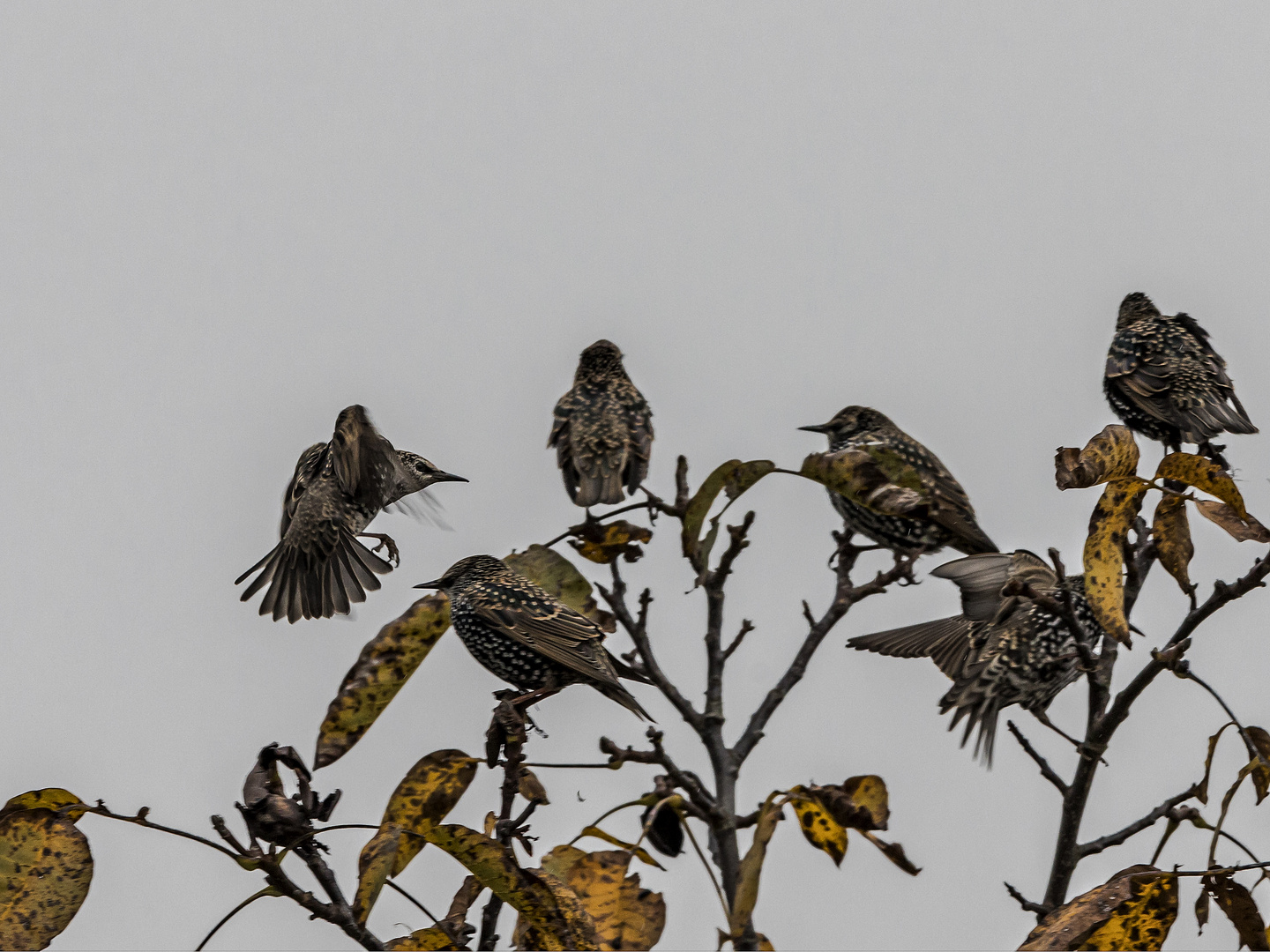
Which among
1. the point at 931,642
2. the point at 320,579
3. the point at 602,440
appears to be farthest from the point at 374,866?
the point at 320,579

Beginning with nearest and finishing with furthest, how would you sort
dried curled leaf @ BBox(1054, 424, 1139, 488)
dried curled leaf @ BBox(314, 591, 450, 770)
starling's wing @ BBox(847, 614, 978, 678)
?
dried curled leaf @ BBox(1054, 424, 1139, 488), dried curled leaf @ BBox(314, 591, 450, 770), starling's wing @ BBox(847, 614, 978, 678)

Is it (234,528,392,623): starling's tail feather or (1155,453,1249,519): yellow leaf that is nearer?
(1155,453,1249,519): yellow leaf

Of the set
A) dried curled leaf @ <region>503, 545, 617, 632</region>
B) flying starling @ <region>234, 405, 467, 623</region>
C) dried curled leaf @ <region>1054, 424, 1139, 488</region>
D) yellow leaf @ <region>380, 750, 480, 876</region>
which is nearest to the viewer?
dried curled leaf @ <region>1054, 424, 1139, 488</region>

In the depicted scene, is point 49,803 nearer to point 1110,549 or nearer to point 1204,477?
point 1110,549

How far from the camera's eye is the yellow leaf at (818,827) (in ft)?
11.7

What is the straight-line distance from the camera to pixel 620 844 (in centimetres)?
391

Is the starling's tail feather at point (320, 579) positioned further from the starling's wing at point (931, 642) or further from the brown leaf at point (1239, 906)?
the brown leaf at point (1239, 906)

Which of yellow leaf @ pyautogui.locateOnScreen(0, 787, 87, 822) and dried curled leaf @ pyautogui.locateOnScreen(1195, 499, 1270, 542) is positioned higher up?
dried curled leaf @ pyautogui.locateOnScreen(1195, 499, 1270, 542)

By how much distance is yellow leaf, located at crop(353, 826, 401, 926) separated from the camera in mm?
3455

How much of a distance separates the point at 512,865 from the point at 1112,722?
1.81 meters

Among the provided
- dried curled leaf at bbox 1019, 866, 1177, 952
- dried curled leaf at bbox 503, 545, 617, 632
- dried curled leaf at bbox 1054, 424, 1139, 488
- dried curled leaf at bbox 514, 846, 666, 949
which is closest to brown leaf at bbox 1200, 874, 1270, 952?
dried curled leaf at bbox 1019, 866, 1177, 952

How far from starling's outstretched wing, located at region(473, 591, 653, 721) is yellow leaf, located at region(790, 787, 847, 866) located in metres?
1.35

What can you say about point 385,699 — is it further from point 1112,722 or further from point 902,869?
point 1112,722

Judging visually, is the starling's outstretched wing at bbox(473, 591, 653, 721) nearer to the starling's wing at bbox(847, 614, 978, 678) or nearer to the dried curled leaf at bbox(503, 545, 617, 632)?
the dried curled leaf at bbox(503, 545, 617, 632)
